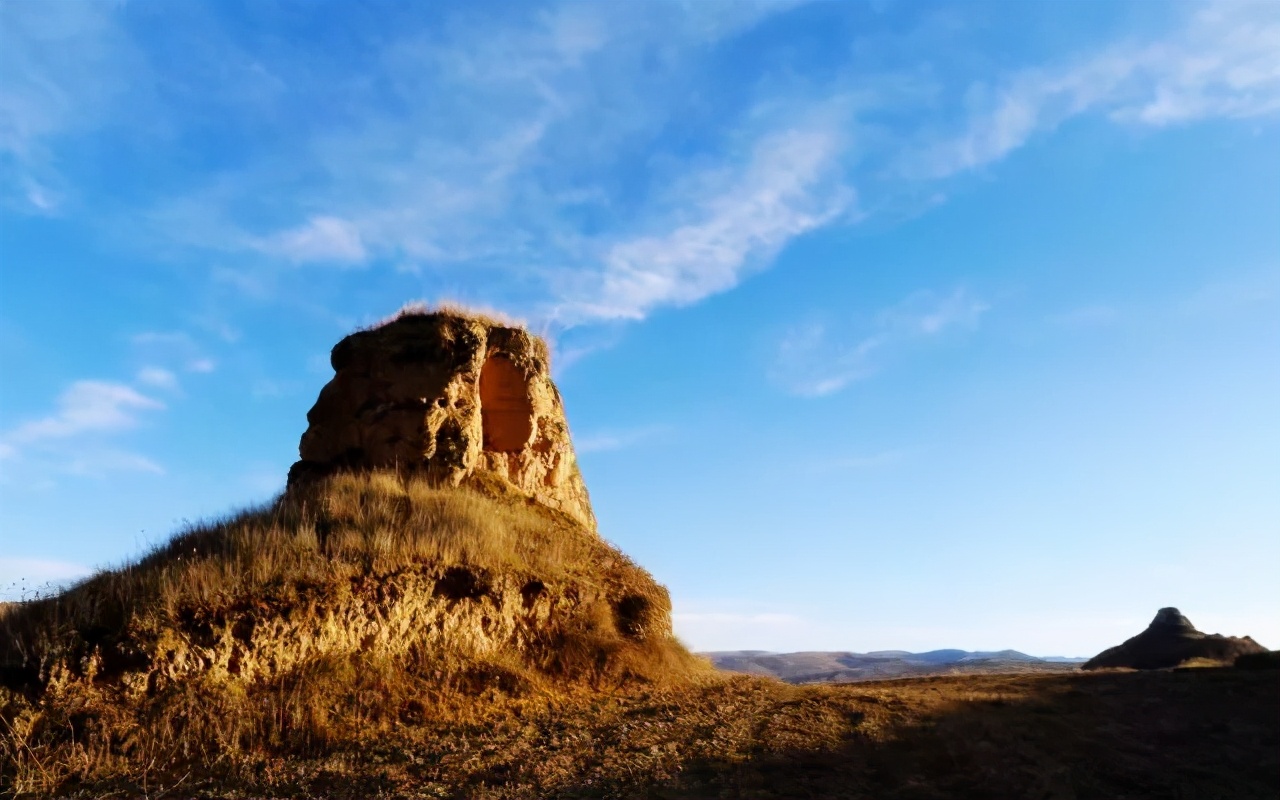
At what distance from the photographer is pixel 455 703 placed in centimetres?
996

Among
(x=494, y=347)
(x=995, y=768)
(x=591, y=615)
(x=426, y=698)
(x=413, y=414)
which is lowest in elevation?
(x=995, y=768)

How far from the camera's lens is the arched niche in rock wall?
16312mm

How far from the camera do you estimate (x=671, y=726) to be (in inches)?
387

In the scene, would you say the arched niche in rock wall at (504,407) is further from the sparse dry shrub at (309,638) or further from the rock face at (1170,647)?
the rock face at (1170,647)

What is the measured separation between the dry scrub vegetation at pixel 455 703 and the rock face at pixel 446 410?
2.03 m

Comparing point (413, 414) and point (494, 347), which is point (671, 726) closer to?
point (413, 414)

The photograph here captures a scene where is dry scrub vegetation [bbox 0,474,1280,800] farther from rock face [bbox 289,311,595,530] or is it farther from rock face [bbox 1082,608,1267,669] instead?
rock face [bbox 1082,608,1267,669]

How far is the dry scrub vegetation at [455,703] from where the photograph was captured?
8.35m

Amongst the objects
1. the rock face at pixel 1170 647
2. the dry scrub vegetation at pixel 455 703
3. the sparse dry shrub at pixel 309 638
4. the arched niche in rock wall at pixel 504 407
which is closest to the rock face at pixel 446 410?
the arched niche in rock wall at pixel 504 407

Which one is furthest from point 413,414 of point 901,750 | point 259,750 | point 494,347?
point 901,750

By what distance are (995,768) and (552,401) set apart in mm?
10563

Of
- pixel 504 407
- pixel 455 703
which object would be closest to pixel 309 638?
pixel 455 703

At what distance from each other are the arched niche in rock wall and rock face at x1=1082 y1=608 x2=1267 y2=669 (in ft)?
57.2

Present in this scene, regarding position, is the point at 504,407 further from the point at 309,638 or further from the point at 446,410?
the point at 309,638
